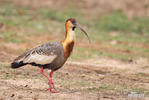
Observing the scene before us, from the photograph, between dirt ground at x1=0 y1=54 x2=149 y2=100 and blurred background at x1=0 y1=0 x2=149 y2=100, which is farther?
blurred background at x1=0 y1=0 x2=149 y2=100

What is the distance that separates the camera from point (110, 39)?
50.3 ft

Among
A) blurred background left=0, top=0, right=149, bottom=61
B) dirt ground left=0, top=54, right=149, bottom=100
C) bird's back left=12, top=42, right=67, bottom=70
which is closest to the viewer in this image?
dirt ground left=0, top=54, right=149, bottom=100

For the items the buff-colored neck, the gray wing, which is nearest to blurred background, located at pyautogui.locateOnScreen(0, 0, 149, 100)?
the buff-colored neck

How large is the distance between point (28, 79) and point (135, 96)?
2187 millimetres

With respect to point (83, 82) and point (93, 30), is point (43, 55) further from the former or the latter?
point (93, 30)

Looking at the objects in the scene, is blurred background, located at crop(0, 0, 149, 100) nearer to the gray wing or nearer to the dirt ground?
the dirt ground

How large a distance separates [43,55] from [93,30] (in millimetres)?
9666

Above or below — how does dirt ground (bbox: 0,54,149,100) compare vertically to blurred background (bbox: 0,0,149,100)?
below

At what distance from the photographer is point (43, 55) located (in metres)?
7.25

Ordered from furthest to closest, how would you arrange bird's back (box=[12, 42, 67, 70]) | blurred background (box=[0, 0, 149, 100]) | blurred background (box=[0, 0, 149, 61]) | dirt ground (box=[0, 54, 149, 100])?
blurred background (box=[0, 0, 149, 61]) < blurred background (box=[0, 0, 149, 100]) < bird's back (box=[12, 42, 67, 70]) < dirt ground (box=[0, 54, 149, 100])

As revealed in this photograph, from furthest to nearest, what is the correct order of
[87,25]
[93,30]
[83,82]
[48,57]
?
1. [87,25]
2. [93,30]
3. [83,82]
4. [48,57]

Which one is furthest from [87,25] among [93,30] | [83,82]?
[83,82]

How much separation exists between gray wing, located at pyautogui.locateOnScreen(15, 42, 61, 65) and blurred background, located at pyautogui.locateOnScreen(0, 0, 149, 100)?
1242 mm

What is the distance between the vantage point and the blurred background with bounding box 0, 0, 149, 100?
11.7 m
